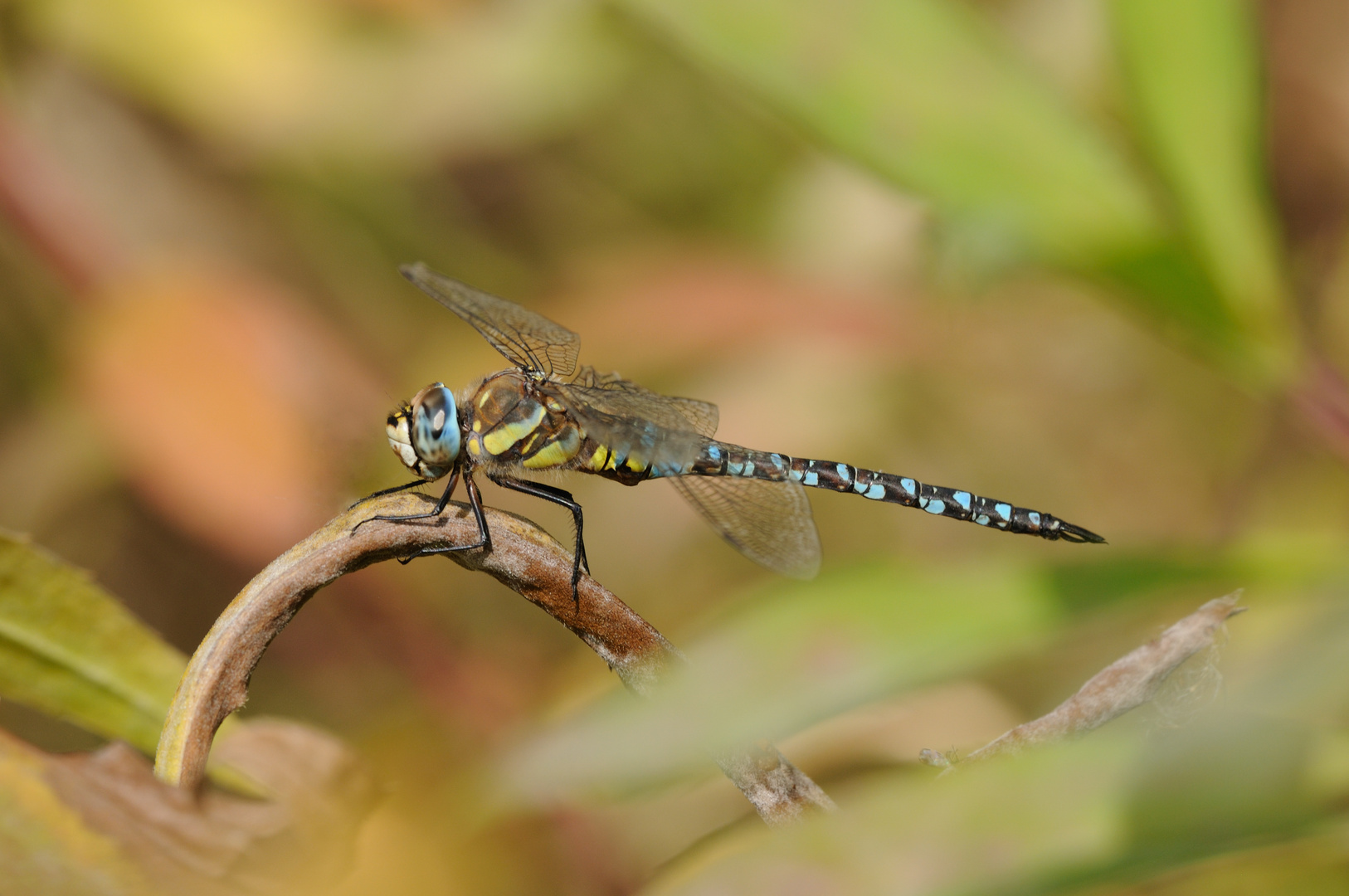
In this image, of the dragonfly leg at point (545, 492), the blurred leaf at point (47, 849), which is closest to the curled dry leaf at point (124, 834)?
the blurred leaf at point (47, 849)

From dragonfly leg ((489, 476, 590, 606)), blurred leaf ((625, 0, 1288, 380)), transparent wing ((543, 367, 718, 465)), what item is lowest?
dragonfly leg ((489, 476, 590, 606))

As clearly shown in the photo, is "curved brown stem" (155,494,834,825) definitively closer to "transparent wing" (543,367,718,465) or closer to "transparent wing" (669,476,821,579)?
"transparent wing" (669,476,821,579)

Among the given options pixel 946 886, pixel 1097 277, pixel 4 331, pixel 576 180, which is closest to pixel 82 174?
pixel 4 331

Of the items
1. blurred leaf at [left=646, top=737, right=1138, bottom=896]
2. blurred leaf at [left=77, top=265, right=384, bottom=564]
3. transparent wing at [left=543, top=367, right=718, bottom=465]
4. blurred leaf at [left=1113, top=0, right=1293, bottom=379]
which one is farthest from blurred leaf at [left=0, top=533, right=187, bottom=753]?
blurred leaf at [left=1113, top=0, right=1293, bottom=379]

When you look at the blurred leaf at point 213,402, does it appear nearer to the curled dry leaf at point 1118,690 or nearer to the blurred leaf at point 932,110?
the blurred leaf at point 932,110

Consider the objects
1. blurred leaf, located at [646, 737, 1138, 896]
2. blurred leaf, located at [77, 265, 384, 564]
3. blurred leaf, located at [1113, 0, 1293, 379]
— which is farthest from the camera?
blurred leaf, located at [77, 265, 384, 564]

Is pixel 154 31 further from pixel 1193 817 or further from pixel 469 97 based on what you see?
pixel 1193 817

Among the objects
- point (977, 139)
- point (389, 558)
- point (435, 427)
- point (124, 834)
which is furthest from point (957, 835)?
point (977, 139)
